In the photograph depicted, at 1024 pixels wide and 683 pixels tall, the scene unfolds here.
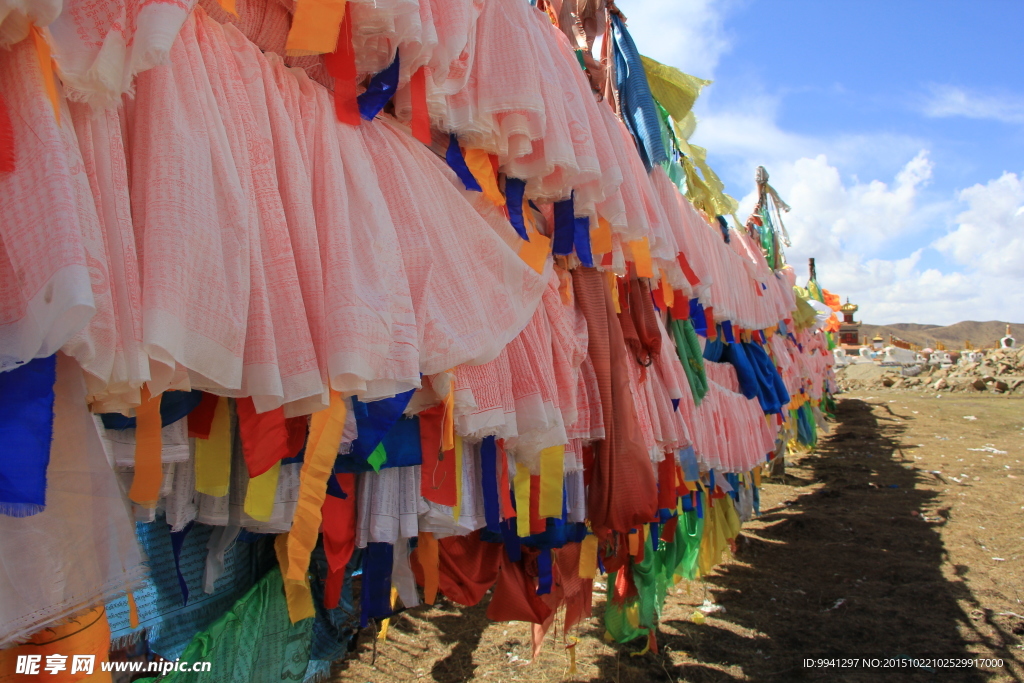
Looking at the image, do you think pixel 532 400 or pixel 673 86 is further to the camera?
pixel 673 86

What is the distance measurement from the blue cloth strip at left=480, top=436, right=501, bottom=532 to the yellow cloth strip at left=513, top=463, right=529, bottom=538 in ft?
0.49

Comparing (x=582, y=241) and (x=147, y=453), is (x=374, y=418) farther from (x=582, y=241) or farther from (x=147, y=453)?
(x=582, y=241)

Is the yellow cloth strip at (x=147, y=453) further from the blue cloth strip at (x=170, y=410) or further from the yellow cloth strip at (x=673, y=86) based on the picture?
the yellow cloth strip at (x=673, y=86)

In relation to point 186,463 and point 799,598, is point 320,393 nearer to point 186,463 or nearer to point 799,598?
point 186,463

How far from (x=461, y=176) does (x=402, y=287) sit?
472 mm

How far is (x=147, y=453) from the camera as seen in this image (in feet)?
3.20

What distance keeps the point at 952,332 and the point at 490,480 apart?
7814 centimetres

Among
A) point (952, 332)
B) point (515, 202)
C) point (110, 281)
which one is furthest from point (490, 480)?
point (952, 332)

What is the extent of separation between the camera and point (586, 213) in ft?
6.39

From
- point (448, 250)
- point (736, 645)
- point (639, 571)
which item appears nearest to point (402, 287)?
point (448, 250)

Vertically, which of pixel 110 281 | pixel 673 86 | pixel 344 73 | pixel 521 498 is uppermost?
pixel 673 86

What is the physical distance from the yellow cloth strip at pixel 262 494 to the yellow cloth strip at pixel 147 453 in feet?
0.54

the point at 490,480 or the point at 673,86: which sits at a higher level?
the point at 673,86

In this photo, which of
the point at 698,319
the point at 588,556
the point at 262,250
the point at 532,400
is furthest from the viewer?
the point at 698,319
